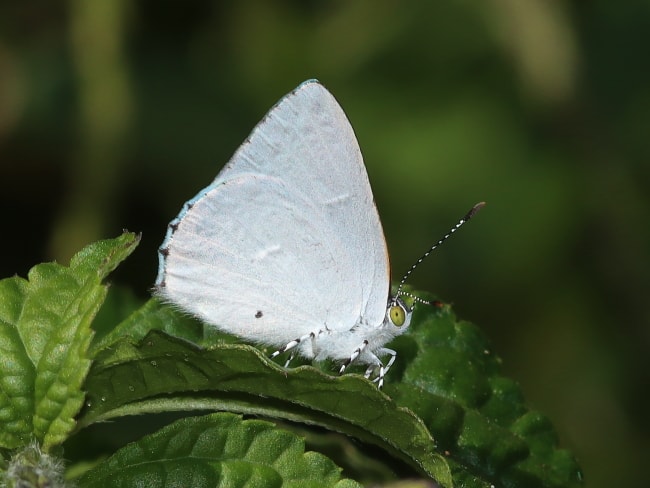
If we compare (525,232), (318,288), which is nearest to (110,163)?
(318,288)

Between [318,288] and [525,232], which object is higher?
[318,288]

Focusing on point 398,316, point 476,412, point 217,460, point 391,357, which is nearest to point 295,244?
point 398,316

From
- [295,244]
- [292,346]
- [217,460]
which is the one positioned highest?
[295,244]

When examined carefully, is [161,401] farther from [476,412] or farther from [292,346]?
[476,412]

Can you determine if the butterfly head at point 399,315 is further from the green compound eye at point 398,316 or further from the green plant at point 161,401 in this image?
the green plant at point 161,401

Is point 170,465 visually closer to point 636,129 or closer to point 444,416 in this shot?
point 444,416

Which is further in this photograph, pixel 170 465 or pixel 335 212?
pixel 335 212
